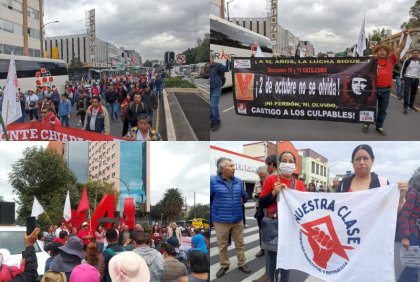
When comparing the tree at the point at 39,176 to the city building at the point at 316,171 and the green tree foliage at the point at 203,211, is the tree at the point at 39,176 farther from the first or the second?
the city building at the point at 316,171

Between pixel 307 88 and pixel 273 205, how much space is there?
14.9 ft

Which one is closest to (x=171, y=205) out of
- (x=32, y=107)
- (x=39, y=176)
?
(x=39, y=176)

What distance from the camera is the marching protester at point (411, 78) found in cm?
980

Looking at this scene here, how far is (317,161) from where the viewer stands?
153ft

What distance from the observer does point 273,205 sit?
4.52 metres

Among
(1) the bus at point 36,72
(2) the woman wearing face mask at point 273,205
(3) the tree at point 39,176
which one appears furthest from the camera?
(3) the tree at point 39,176

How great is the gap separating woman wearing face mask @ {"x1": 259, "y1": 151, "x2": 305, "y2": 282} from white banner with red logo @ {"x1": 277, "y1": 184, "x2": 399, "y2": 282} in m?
0.24

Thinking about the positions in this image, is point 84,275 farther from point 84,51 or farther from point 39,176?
point 39,176

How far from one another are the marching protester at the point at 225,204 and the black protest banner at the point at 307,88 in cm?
364

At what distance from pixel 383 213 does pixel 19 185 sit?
98.5 feet

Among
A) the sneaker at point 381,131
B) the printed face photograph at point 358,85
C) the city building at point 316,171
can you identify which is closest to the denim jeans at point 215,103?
the printed face photograph at point 358,85

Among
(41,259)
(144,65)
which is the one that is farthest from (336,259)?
(144,65)

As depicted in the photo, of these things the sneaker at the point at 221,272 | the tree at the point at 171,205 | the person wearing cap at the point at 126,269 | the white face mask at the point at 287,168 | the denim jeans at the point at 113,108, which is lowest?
the tree at the point at 171,205

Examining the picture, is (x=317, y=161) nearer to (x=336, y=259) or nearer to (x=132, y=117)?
(x=132, y=117)
